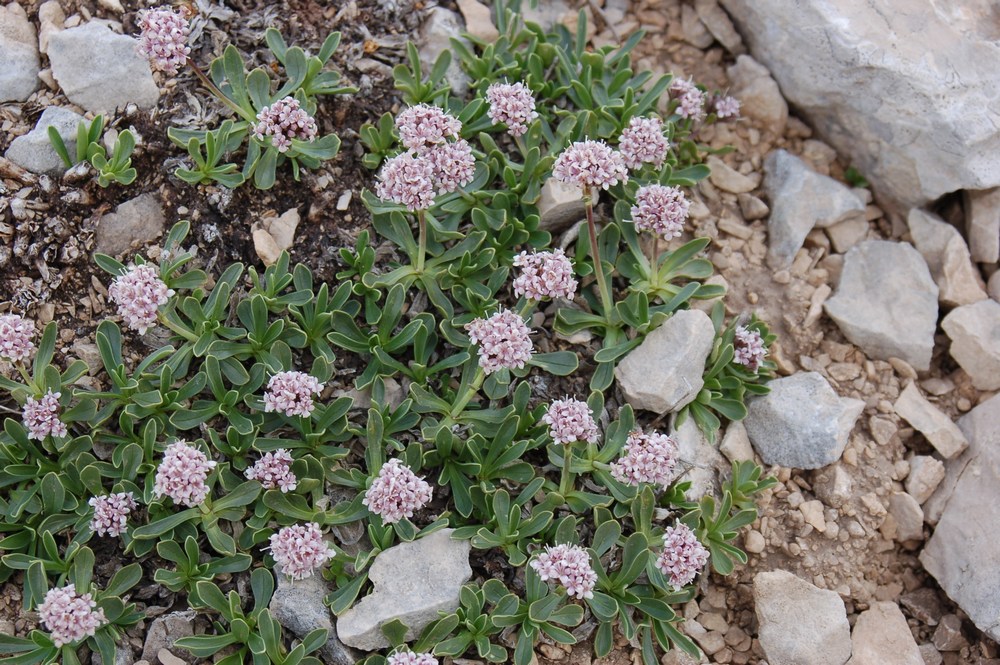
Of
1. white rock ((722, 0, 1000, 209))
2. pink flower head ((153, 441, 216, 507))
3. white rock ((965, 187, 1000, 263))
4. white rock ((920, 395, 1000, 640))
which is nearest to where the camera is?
pink flower head ((153, 441, 216, 507))

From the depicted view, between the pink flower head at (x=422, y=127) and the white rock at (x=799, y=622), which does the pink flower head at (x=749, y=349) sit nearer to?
the white rock at (x=799, y=622)

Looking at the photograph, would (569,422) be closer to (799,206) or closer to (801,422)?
(801,422)

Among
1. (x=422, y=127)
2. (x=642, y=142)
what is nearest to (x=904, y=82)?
(x=642, y=142)

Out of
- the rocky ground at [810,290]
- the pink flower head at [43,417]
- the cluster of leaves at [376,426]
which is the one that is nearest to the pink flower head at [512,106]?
the cluster of leaves at [376,426]

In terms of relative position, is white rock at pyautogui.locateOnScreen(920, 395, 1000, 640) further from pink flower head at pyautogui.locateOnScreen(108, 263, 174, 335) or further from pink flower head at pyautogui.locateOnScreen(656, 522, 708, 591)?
pink flower head at pyautogui.locateOnScreen(108, 263, 174, 335)

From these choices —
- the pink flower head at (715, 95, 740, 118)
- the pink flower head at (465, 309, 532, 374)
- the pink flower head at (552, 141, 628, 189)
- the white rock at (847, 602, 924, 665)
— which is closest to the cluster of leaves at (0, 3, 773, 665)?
the pink flower head at (465, 309, 532, 374)

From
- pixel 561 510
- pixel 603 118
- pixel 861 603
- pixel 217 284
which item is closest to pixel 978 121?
pixel 603 118

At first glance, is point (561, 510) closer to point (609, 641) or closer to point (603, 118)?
point (609, 641)
